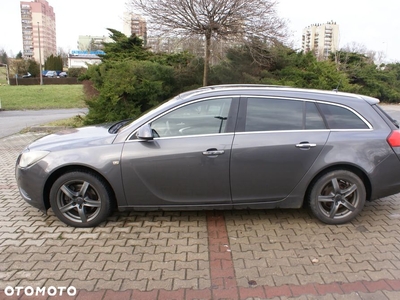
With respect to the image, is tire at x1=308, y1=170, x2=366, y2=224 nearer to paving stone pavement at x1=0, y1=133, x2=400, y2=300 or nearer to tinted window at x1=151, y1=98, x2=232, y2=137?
paving stone pavement at x1=0, y1=133, x2=400, y2=300

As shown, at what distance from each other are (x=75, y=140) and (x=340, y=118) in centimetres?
311

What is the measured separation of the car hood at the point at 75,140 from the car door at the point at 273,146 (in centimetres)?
151

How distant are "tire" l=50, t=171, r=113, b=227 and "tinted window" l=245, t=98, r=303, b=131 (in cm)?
182

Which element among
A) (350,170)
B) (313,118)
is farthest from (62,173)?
(350,170)

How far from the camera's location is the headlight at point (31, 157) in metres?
3.62

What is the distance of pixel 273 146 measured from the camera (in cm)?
356

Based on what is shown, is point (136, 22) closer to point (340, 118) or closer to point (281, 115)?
point (281, 115)

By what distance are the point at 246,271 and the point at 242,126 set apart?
5.07 ft

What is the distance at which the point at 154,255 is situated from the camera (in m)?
3.17

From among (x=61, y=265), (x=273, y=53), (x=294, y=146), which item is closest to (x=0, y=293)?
(x=61, y=265)

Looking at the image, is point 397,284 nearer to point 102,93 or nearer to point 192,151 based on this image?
point 192,151

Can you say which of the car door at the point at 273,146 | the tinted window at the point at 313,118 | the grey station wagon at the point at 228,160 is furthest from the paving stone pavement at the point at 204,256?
the tinted window at the point at 313,118

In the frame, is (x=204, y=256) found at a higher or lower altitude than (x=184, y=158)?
lower

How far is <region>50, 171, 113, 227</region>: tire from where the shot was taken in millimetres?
3602
